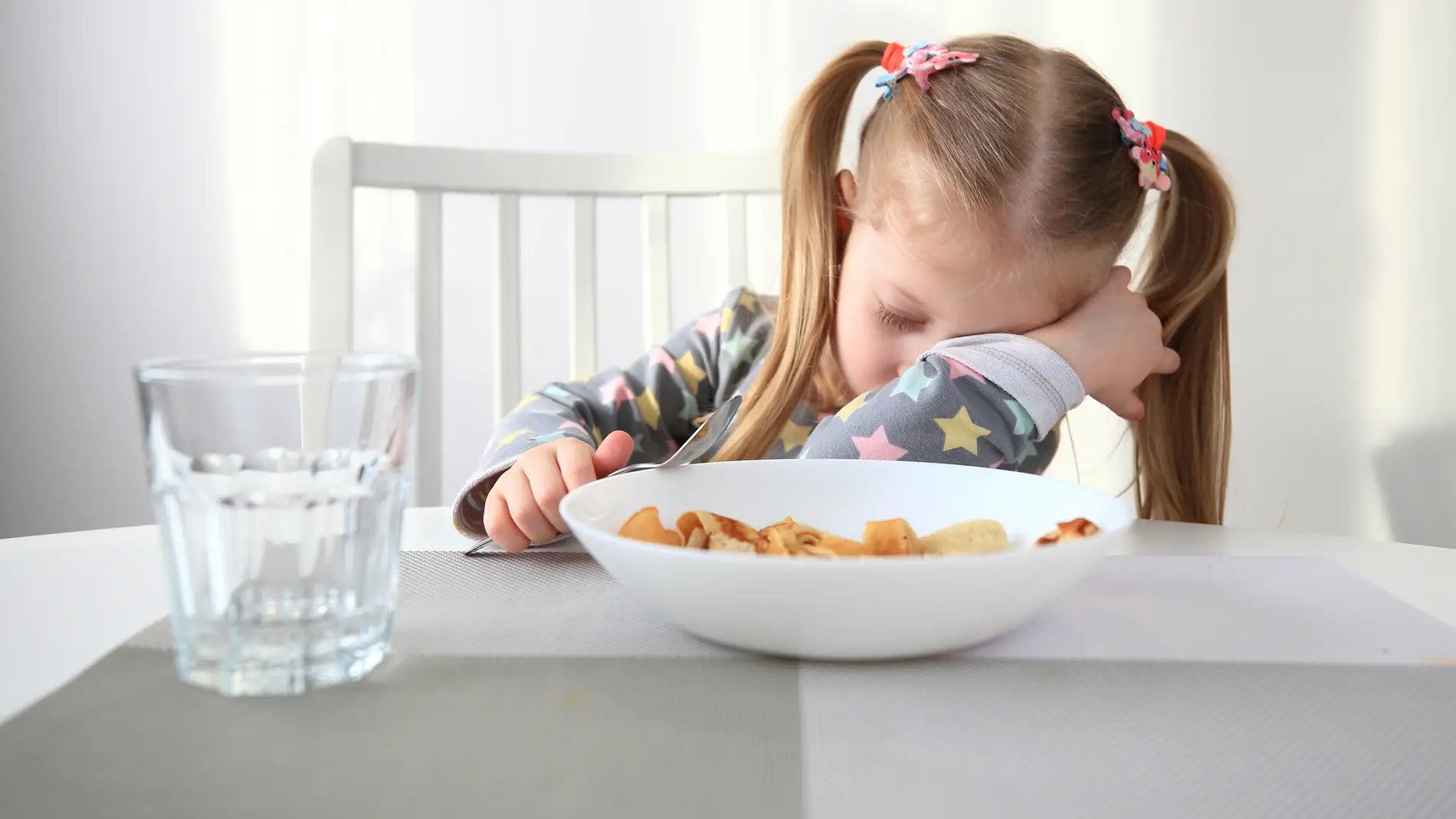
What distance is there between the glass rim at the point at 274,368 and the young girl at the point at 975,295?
0.88 feet

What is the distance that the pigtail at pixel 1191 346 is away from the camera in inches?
35.7

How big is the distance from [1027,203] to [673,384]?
38 centimetres

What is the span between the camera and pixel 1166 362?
87 cm

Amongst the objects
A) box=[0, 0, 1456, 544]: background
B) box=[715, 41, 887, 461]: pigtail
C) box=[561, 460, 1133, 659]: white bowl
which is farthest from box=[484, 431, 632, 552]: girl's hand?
box=[0, 0, 1456, 544]: background

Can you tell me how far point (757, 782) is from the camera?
285 mm

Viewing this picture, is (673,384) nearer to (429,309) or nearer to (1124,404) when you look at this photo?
(429,309)

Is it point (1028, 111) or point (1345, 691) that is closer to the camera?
point (1345, 691)

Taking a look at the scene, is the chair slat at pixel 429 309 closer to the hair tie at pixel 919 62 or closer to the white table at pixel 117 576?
the white table at pixel 117 576

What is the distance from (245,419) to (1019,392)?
0.54 m

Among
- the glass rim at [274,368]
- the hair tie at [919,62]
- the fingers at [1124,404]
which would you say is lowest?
the fingers at [1124,404]

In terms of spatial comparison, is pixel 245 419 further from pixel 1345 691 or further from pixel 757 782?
pixel 1345 691

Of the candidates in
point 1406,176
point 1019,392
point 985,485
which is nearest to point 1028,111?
point 1019,392

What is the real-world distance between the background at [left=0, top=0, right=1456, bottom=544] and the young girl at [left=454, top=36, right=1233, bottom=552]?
641 millimetres

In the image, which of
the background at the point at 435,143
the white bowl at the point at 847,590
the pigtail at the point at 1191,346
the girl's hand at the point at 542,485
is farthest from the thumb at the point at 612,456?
the background at the point at 435,143
